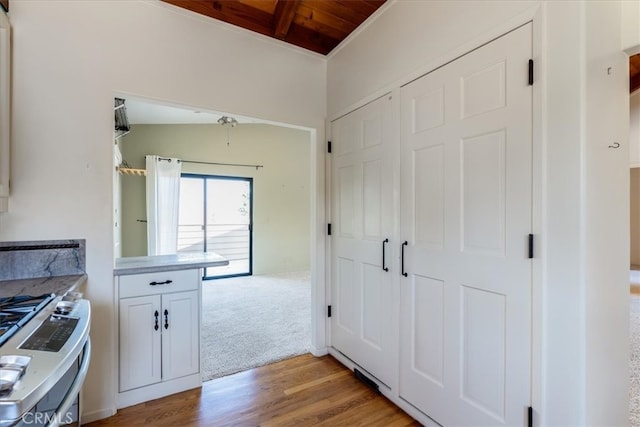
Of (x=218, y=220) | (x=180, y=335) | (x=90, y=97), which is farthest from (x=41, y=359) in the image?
(x=218, y=220)

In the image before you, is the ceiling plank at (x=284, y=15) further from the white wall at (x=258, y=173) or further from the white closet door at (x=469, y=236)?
the white wall at (x=258, y=173)

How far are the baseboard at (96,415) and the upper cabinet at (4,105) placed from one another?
132 centimetres

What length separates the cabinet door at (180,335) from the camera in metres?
2.10

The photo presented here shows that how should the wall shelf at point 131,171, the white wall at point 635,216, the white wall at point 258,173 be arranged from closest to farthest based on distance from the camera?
the wall shelf at point 131,171 < the white wall at point 258,173 < the white wall at point 635,216

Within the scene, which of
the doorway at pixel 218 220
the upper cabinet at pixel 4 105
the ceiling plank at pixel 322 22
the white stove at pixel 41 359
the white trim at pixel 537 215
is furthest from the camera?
the doorway at pixel 218 220

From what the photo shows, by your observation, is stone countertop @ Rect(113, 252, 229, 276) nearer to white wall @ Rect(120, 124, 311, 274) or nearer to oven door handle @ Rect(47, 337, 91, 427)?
oven door handle @ Rect(47, 337, 91, 427)

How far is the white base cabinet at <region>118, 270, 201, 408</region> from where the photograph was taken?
6.50ft

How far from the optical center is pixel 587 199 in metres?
1.17

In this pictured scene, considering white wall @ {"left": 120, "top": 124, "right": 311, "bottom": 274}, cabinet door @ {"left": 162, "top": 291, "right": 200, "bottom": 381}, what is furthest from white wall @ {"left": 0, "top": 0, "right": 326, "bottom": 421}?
white wall @ {"left": 120, "top": 124, "right": 311, "bottom": 274}

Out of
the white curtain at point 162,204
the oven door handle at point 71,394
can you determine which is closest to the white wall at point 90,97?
the oven door handle at point 71,394

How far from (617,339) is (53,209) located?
2.98 m

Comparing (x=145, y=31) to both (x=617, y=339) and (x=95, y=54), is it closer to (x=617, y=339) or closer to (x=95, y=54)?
(x=95, y=54)

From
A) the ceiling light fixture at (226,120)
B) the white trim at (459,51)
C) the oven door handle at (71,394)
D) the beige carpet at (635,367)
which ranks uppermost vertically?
the ceiling light fixture at (226,120)

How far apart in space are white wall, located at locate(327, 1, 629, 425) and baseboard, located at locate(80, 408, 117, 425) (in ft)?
7.83
